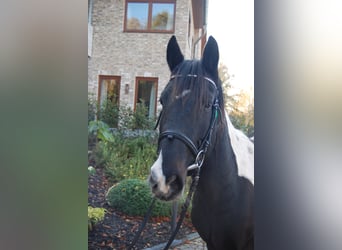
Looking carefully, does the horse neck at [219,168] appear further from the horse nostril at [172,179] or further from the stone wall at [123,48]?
the stone wall at [123,48]

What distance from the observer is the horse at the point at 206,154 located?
154 centimetres

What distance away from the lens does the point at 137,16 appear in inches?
68.1

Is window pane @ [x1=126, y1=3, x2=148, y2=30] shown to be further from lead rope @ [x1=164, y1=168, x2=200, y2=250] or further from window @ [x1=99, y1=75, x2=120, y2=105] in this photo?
lead rope @ [x1=164, y1=168, x2=200, y2=250]

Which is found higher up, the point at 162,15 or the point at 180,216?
the point at 162,15

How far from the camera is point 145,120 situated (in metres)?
1.69

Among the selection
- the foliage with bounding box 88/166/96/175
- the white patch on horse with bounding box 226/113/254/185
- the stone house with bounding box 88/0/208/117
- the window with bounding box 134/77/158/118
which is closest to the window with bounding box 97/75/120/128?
the stone house with bounding box 88/0/208/117

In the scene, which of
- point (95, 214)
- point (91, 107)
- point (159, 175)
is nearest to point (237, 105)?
point (159, 175)

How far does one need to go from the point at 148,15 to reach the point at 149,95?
40 centimetres

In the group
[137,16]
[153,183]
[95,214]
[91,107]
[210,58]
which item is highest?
[137,16]

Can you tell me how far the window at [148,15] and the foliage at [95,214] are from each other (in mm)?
894

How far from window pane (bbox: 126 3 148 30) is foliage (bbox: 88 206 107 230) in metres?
0.90

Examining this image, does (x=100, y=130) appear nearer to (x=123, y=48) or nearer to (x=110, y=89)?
(x=110, y=89)

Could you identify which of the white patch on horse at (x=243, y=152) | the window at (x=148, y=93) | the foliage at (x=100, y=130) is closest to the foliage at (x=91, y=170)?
Result: the foliage at (x=100, y=130)

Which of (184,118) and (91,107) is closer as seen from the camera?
(184,118)
